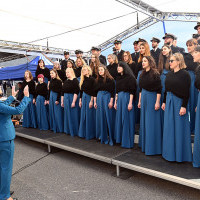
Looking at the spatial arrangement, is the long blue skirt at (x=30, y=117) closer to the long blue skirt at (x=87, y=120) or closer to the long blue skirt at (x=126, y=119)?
the long blue skirt at (x=87, y=120)

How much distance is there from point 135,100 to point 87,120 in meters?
1.25

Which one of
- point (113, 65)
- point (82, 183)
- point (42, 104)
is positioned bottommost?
point (82, 183)

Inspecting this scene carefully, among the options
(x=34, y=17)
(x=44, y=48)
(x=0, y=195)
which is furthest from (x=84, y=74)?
(x=44, y=48)

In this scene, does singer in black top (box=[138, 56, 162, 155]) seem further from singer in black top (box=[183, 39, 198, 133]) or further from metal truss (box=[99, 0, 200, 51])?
metal truss (box=[99, 0, 200, 51])

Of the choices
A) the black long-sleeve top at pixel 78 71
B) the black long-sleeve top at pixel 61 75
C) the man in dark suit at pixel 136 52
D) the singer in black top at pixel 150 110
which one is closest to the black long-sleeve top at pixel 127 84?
the singer in black top at pixel 150 110

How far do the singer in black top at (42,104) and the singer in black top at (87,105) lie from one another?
60.3 inches

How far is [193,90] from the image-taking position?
13.4ft

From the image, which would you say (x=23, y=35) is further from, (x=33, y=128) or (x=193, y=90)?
(x=193, y=90)

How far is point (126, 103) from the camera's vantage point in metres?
3.99

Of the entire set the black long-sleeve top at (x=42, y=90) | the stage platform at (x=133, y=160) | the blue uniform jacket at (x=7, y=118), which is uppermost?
the black long-sleeve top at (x=42, y=90)

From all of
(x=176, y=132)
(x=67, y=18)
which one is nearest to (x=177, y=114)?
(x=176, y=132)

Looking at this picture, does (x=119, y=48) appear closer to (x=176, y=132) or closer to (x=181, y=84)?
(x=181, y=84)

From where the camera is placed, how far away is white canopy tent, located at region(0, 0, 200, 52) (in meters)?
7.93

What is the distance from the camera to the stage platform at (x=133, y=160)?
276cm
